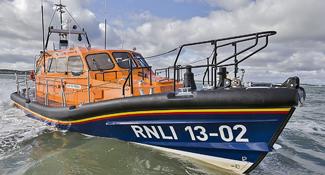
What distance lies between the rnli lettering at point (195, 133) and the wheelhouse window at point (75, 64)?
2.53 metres

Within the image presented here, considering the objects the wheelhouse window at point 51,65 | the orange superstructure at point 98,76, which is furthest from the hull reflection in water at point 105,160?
the wheelhouse window at point 51,65

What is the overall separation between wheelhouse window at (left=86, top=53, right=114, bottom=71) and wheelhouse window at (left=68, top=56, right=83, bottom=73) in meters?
0.25

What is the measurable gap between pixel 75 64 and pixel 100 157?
8.83 ft

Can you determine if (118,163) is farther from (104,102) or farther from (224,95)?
(224,95)

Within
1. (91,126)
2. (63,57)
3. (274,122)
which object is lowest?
(91,126)

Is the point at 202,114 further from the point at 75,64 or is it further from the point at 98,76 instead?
the point at 75,64

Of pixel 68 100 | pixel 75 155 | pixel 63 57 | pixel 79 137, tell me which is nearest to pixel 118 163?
pixel 75 155

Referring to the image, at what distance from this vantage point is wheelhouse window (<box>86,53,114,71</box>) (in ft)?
21.2

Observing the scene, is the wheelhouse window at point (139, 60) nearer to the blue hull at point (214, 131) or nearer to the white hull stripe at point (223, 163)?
the blue hull at point (214, 131)

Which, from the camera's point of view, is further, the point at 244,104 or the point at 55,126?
the point at 55,126

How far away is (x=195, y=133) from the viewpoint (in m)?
4.25

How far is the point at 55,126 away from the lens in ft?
21.5

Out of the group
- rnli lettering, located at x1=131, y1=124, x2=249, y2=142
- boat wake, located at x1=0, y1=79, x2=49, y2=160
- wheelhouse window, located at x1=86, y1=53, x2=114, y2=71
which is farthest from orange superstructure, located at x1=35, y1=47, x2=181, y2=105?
rnli lettering, located at x1=131, y1=124, x2=249, y2=142

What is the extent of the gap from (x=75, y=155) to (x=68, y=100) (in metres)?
2.14
